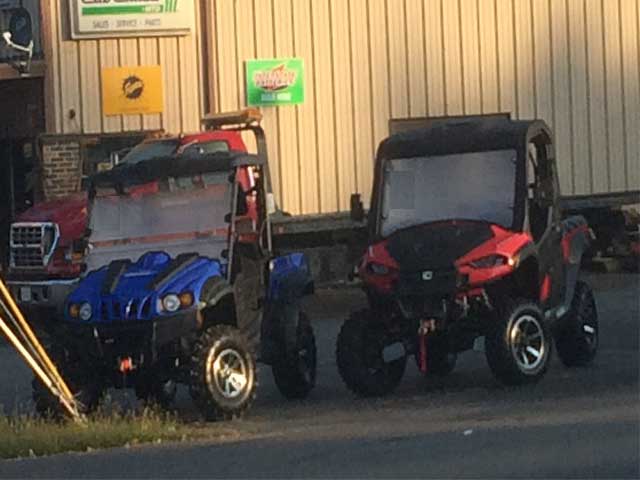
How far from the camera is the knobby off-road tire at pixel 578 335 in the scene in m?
15.0

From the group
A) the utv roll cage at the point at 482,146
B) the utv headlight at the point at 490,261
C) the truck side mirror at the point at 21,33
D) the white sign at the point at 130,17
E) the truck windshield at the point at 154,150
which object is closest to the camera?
the utv headlight at the point at 490,261

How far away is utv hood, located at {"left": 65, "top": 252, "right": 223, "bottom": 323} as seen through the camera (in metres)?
12.5

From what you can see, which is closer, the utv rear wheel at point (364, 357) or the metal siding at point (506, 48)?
the utv rear wheel at point (364, 357)

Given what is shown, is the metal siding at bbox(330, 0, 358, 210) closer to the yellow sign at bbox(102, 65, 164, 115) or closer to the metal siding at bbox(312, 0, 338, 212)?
the metal siding at bbox(312, 0, 338, 212)

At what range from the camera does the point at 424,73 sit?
2670 centimetres

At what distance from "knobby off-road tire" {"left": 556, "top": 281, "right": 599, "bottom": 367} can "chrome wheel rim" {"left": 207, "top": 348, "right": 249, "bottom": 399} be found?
374 centimetres

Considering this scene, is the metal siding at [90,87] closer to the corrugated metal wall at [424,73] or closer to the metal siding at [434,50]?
the corrugated metal wall at [424,73]

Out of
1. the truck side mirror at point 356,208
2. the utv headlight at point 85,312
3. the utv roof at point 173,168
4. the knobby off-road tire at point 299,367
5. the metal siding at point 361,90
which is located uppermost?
the metal siding at point 361,90

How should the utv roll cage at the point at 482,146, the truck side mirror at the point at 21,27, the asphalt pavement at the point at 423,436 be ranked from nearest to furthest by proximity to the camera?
the asphalt pavement at the point at 423,436 < the utv roll cage at the point at 482,146 < the truck side mirror at the point at 21,27

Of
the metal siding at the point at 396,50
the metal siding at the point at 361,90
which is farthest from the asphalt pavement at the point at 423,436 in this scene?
the metal siding at the point at 396,50

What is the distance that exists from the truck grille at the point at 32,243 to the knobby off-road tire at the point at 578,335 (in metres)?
7.61

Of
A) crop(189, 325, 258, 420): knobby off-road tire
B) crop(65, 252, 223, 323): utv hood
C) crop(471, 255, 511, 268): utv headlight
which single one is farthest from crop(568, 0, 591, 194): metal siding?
crop(189, 325, 258, 420): knobby off-road tire

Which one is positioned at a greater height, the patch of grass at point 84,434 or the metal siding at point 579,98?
the metal siding at point 579,98

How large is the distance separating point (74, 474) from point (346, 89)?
649 inches
